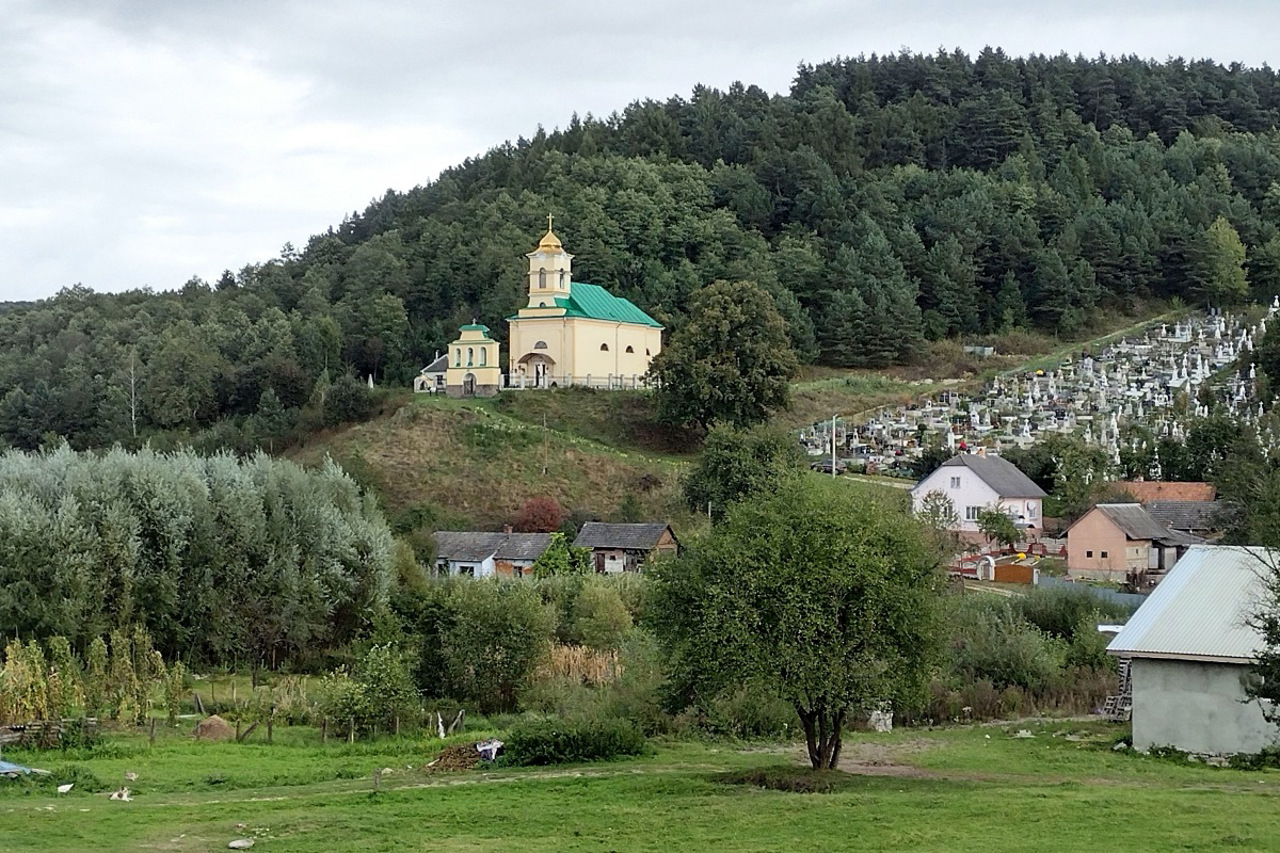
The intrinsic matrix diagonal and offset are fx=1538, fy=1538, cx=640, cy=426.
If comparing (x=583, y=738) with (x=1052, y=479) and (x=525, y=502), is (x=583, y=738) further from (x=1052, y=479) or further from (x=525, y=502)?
(x=1052, y=479)

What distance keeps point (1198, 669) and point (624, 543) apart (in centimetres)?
2734

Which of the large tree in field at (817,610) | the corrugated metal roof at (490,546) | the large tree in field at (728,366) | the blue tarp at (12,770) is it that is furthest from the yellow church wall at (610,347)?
the blue tarp at (12,770)

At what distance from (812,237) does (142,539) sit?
6847 cm

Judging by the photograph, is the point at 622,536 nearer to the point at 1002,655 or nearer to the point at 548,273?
the point at 1002,655

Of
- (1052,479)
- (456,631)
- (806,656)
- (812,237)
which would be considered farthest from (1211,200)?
(806,656)

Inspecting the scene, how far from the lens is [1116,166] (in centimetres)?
11400

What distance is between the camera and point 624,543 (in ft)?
161

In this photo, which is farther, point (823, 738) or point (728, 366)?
point (728, 366)

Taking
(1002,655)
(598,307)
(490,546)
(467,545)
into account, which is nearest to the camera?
(1002,655)

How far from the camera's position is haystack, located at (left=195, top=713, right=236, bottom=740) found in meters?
25.4

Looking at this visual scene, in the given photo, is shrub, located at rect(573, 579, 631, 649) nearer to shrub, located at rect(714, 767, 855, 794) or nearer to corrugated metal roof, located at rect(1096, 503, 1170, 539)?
shrub, located at rect(714, 767, 855, 794)

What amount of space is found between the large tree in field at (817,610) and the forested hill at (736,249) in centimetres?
5081

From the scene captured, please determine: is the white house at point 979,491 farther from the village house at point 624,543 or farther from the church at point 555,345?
the church at point 555,345

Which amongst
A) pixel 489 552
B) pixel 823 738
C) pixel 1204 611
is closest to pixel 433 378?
pixel 489 552
